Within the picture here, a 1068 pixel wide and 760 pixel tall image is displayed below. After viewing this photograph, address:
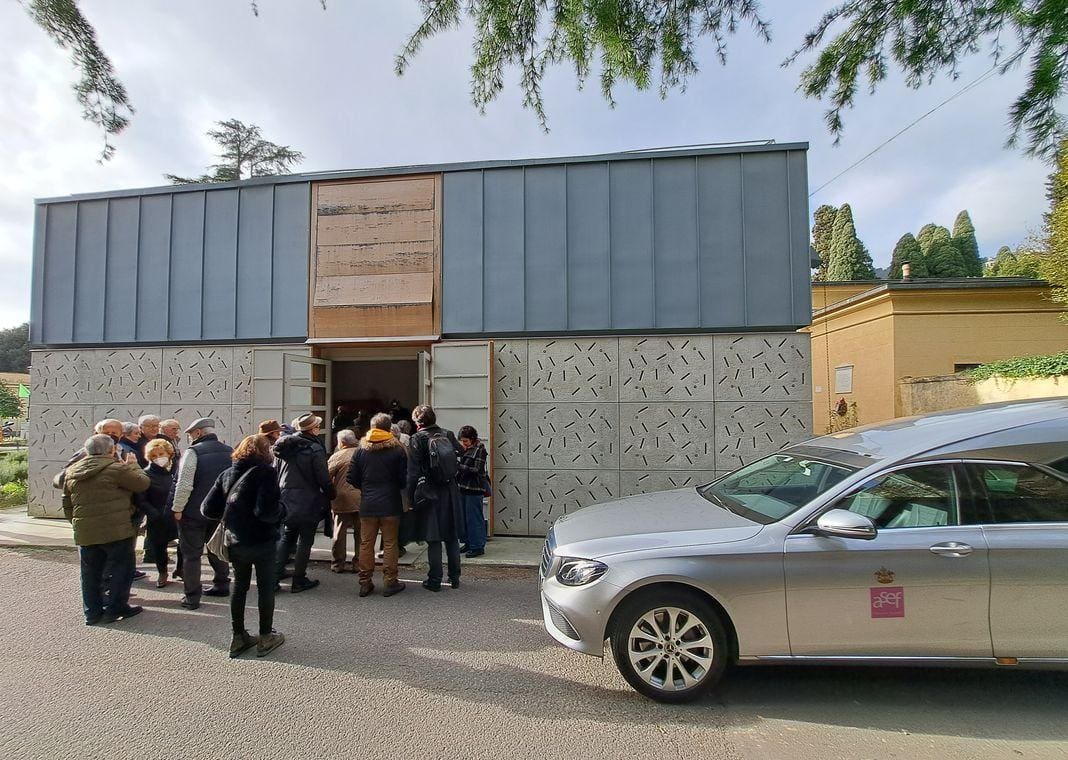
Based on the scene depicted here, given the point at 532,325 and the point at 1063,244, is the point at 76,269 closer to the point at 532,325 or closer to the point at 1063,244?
the point at 532,325

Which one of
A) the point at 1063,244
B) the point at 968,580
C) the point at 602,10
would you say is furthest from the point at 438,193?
the point at 1063,244

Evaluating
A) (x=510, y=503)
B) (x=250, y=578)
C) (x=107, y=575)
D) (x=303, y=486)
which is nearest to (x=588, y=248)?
(x=510, y=503)

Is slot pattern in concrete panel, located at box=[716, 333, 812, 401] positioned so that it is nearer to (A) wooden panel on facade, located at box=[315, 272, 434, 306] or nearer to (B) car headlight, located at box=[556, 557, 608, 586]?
(A) wooden panel on facade, located at box=[315, 272, 434, 306]

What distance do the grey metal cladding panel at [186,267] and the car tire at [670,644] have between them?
8387mm

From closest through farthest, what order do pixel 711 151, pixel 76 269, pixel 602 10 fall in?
pixel 602 10
pixel 711 151
pixel 76 269

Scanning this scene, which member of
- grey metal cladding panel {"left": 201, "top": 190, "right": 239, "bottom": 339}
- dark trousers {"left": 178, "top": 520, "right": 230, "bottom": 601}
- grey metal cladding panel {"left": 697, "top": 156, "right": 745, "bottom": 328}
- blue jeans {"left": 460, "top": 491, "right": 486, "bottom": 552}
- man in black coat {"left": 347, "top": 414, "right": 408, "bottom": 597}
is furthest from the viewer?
grey metal cladding panel {"left": 201, "top": 190, "right": 239, "bottom": 339}

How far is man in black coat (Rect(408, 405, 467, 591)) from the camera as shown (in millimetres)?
5414

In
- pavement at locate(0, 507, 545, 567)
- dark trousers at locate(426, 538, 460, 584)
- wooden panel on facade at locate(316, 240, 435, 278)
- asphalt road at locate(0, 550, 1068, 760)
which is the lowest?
pavement at locate(0, 507, 545, 567)

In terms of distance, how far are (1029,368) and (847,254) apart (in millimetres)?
21400

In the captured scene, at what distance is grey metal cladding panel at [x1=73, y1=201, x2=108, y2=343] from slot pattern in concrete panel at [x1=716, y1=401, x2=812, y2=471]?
33.3ft

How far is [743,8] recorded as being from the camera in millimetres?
5641

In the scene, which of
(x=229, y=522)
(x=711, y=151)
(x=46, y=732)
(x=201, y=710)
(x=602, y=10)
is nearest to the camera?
(x=46, y=732)

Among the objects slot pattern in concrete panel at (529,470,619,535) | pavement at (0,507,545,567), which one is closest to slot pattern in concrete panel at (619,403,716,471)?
slot pattern in concrete panel at (529,470,619,535)

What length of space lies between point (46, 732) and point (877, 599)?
16.0 ft
